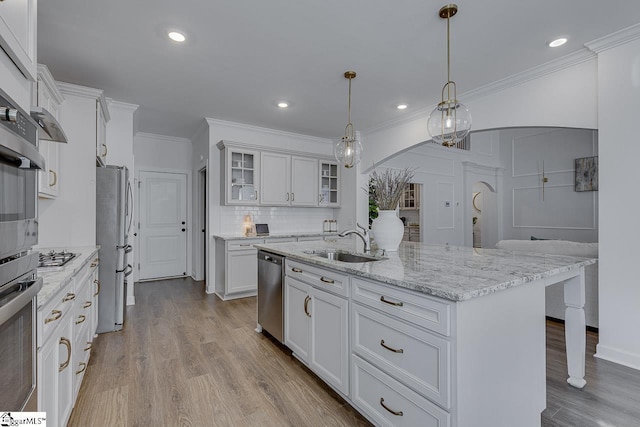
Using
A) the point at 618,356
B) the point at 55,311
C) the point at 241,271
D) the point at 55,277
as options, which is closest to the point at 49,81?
the point at 55,277

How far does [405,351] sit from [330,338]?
2.26 feet

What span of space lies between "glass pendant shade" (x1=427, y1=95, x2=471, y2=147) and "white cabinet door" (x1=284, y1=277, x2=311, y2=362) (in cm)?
155

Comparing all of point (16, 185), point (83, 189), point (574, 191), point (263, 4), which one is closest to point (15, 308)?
point (16, 185)

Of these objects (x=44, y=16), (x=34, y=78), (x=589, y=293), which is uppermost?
(x=44, y=16)

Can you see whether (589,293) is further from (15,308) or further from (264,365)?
(15,308)

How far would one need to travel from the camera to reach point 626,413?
1876mm

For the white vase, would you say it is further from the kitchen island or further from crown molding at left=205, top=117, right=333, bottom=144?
crown molding at left=205, top=117, right=333, bottom=144

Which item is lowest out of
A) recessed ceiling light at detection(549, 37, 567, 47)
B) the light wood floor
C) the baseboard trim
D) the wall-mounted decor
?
the light wood floor

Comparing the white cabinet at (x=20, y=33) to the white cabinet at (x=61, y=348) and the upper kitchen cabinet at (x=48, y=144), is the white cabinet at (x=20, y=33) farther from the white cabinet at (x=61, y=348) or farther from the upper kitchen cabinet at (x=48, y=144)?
the upper kitchen cabinet at (x=48, y=144)

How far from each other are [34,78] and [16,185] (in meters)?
0.49

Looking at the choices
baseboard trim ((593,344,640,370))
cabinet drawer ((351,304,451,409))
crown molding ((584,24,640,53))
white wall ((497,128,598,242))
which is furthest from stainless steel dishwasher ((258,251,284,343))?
white wall ((497,128,598,242))

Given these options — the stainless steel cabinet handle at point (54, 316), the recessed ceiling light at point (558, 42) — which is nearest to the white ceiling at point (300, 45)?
the recessed ceiling light at point (558, 42)

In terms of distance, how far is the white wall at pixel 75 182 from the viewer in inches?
117

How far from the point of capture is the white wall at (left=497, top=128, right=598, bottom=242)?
21.5 ft
